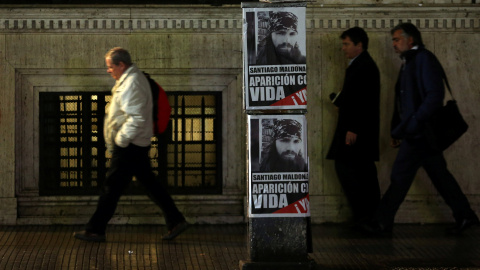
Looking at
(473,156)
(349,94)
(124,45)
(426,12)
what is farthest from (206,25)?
(473,156)

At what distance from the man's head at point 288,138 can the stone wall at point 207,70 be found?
9.63 ft

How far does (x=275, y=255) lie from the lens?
748 cm

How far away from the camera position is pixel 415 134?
30.8 feet

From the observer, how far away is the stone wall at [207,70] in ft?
33.0

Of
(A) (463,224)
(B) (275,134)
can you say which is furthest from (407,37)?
(B) (275,134)

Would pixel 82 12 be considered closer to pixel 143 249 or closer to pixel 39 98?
pixel 39 98

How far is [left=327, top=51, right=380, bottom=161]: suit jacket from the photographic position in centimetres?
981

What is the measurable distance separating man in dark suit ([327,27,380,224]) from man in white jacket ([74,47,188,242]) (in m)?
1.88

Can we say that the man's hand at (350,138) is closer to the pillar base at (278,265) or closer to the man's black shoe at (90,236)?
the pillar base at (278,265)

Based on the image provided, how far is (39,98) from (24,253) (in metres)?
2.26

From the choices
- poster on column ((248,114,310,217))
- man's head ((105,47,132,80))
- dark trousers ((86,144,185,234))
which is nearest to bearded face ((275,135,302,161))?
poster on column ((248,114,310,217))

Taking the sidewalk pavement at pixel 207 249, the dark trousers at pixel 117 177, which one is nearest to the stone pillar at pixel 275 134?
the sidewalk pavement at pixel 207 249

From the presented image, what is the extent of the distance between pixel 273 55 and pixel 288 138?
2.07 feet

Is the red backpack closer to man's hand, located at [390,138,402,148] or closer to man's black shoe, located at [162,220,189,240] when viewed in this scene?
man's black shoe, located at [162,220,189,240]
